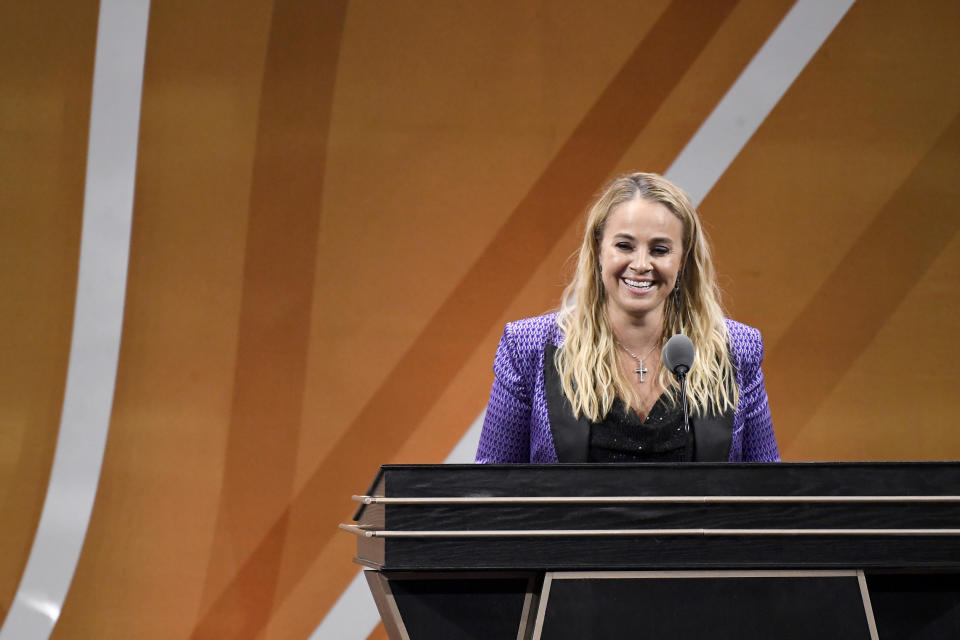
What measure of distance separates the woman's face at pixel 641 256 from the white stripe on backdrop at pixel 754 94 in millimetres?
1060

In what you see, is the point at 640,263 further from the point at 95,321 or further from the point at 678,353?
the point at 95,321

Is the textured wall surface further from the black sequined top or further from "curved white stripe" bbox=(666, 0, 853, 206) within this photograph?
the black sequined top

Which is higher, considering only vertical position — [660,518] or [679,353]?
[679,353]

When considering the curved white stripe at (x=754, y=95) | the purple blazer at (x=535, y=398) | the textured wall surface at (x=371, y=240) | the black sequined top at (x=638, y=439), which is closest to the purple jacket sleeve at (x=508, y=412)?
the purple blazer at (x=535, y=398)

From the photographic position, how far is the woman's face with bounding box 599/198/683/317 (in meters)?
2.02

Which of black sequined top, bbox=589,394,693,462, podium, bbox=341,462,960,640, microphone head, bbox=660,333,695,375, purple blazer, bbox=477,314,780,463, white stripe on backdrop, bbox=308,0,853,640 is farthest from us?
white stripe on backdrop, bbox=308,0,853,640

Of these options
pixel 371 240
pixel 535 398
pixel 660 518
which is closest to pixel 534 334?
pixel 535 398

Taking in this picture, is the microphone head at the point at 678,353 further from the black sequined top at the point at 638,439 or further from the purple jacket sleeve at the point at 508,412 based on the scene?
the purple jacket sleeve at the point at 508,412

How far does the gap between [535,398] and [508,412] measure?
0.24ft

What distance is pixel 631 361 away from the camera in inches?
80.8

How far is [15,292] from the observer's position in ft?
9.32

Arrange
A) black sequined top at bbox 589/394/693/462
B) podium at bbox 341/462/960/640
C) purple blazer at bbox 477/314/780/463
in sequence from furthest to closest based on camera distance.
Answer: purple blazer at bbox 477/314/780/463 → black sequined top at bbox 589/394/693/462 → podium at bbox 341/462/960/640

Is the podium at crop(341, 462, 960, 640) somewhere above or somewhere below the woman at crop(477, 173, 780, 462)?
below

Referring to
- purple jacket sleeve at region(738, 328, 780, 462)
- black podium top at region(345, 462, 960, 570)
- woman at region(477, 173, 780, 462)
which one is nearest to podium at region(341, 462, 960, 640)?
black podium top at region(345, 462, 960, 570)
